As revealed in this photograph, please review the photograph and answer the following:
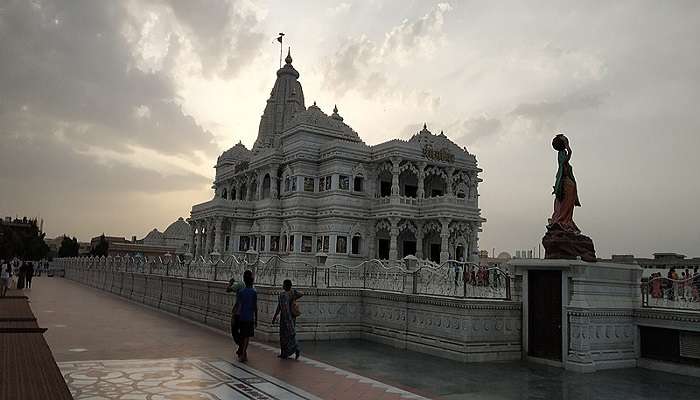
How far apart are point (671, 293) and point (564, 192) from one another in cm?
318

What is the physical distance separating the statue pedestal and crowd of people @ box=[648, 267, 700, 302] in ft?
5.06

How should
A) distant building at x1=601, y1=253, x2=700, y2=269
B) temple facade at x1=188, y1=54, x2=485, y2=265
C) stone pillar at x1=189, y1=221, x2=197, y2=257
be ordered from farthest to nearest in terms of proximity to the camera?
stone pillar at x1=189, y1=221, x2=197, y2=257
temple facade at x1=188, y1=54, x2=485, y2=265
distant building at x1=601, y1=253, x2=700, y2=269

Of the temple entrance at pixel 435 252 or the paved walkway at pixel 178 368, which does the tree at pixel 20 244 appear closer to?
the temple entrance at pixel 435 252

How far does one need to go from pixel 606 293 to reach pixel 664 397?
3.45 m

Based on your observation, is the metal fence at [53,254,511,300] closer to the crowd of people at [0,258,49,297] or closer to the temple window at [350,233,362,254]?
the crowd of people at [0,258,49,297]

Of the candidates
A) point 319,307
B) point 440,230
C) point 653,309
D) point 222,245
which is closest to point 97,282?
point 222,245

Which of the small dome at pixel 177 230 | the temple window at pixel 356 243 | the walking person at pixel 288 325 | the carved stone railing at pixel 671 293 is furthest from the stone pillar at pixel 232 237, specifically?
the small dome at pixel 177 230

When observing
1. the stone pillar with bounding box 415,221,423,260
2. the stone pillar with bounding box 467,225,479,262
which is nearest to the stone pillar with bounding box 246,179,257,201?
the stone pillar with bounding box 415,221,423,260

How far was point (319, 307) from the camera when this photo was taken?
16188 mm

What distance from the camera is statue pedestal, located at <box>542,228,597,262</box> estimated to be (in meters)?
13.1

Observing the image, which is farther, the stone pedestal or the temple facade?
the temple facade

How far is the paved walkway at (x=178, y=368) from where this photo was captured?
8.88 meters

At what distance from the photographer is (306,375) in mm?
10477

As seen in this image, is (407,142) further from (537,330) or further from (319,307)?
(537,330)
